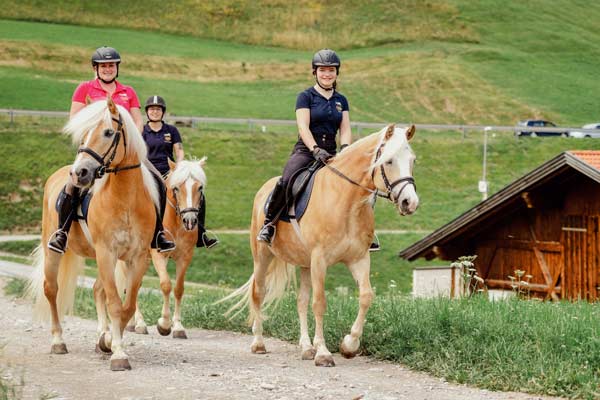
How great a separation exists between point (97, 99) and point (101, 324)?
114 inches

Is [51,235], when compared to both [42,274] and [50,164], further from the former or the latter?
[50,164]

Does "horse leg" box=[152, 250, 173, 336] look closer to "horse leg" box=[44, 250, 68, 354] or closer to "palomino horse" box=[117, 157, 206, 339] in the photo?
"palomino horse" box=[117, 157, 206, 339]

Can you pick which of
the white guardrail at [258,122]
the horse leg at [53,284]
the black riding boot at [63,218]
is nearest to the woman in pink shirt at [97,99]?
the black riding boot at [63,218]

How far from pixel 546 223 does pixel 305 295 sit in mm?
20001

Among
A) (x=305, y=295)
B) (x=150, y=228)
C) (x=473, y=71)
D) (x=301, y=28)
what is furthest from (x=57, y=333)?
(x=301, y=28)

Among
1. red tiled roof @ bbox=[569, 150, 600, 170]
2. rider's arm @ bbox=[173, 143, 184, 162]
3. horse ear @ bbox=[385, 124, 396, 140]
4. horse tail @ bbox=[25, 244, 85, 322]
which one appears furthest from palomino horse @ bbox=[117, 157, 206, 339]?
red tiled roof @ bbox=[569, 150, 600, 170]

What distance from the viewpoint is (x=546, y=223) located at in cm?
3191

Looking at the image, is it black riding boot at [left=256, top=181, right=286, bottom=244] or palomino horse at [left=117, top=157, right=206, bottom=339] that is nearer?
black riding boot at [left=256, top=181, right=286, bottom=244]

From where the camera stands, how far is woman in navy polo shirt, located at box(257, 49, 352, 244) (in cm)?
1292

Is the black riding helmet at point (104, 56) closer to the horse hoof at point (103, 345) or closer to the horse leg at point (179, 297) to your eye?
the horse hoof at point (103, 345)

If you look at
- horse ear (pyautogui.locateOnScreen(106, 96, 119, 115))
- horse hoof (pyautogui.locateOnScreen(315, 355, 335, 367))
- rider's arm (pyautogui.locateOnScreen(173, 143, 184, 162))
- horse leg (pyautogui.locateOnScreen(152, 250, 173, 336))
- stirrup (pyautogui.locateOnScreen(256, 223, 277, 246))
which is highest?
rider's arm (pyautogui.locateOnScreen(173, 143, 184, 162))

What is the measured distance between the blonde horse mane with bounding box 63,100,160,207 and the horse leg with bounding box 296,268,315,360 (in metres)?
2.20

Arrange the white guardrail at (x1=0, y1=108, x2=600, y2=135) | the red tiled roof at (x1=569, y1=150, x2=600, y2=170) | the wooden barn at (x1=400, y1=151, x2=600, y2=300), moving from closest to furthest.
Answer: the red tiled roof at (x1=569, y1=150, x2=600, y2=170) < the wooden barn at (x1=400, y1=151, x2=600, y2=300) < the white guardrail at (x1=0, y1=108, x2=600, y2=135)

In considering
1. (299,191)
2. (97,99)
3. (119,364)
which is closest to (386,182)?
(299,191)
